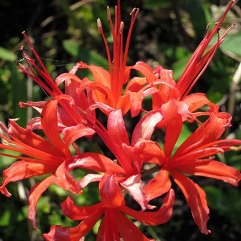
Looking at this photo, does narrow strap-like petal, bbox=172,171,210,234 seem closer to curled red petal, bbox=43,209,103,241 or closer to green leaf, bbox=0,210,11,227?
curled red petal, bbox=43,209,103,241

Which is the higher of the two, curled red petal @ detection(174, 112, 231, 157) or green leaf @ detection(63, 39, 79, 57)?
curled red petal @ detection(174, 112, 231, 157)

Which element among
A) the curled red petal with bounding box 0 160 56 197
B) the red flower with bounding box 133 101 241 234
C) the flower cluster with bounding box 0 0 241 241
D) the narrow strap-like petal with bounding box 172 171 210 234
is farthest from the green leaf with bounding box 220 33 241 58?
the curled red petal with bounding box 0 160 56 197

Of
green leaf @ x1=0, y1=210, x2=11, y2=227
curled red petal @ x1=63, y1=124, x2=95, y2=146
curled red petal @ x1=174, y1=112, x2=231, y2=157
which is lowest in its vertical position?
green leaf @ x1=0, y1=210, x2=11, y2=227

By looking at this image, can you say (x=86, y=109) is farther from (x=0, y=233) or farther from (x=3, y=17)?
(x=3, y=17)

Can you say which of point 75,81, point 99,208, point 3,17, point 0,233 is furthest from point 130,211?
point 3,17

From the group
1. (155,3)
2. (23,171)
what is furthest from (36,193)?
(155,3)

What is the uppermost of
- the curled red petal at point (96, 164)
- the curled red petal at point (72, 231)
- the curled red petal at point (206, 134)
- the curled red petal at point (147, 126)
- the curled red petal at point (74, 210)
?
the curled red petal at point (147, 126)

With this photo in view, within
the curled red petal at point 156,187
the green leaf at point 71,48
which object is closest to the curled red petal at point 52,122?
the curled red petal at point 156,187

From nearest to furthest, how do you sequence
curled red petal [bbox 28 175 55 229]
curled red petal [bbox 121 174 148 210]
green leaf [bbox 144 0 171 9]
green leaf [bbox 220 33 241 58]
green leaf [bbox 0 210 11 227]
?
curled red petal [bbox 121 174 148 210]
curled red petal [bbox 28 175 55 229]
green leaf [bbox 220 33 241 58]
green leaf [bbox 0 210 11 227]
green leaf [bbox 144 0 171 9]

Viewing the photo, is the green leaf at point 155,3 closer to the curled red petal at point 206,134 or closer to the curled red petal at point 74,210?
the curled red petal at point 206,134

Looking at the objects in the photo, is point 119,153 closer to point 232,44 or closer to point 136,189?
point 136,189

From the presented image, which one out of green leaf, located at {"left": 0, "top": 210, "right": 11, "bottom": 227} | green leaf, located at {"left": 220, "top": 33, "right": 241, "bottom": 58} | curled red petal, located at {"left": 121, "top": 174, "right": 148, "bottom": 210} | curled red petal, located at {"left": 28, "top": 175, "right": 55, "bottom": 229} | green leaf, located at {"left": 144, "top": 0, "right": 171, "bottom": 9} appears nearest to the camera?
curled red petal, located at {"left": 121, "top": 174, "right": 148, "bottom": 210}
